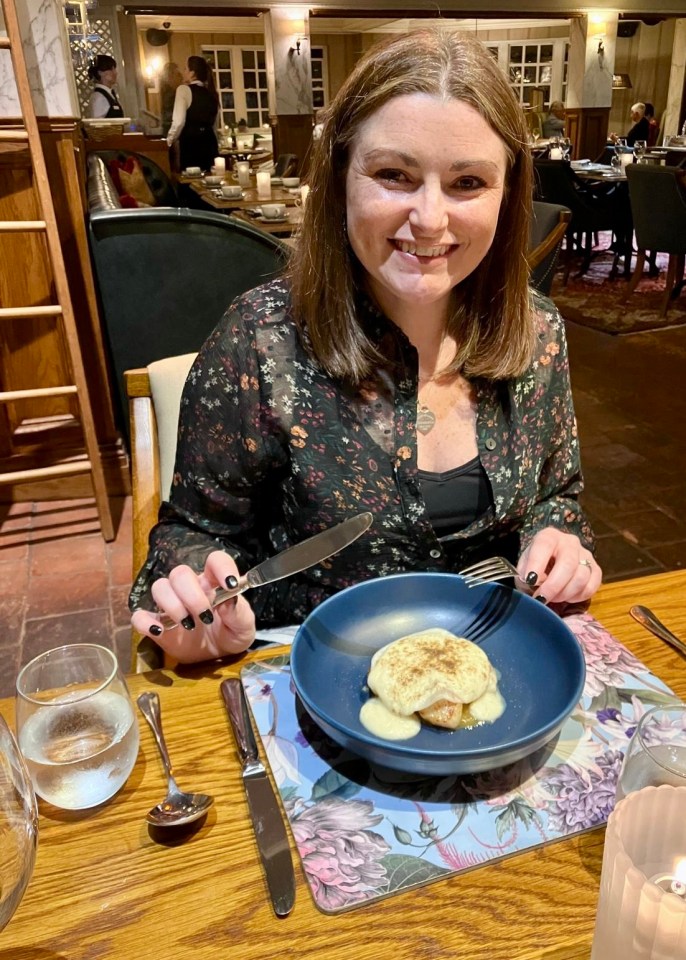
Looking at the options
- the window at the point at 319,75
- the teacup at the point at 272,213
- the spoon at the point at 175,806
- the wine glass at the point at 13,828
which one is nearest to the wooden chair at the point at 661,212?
the teacup at the point at 272,213

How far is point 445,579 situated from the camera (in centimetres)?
97

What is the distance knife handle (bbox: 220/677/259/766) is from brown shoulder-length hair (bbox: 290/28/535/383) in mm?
503

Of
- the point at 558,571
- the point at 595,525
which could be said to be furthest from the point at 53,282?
the point at 558,571

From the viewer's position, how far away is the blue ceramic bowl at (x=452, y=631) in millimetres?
683

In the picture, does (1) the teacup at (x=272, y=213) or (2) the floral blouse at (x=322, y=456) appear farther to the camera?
(1) the teacup at (x=272, y=213)

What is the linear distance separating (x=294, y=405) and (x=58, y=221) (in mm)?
2343

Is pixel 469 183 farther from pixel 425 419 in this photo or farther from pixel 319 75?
pixel 319 75

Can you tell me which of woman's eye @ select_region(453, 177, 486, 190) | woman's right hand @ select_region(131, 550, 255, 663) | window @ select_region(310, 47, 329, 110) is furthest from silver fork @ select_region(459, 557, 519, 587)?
window @ select_region(310, 47, 329, 110)

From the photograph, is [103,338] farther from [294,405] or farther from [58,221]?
[294,405]

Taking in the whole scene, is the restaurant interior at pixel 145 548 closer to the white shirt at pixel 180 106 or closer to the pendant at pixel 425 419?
the pendant at pixel 425 419

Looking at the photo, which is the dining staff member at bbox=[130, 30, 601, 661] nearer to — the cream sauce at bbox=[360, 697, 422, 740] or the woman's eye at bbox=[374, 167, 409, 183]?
the woman's eye at bbox=[374, 167, 409, 183]

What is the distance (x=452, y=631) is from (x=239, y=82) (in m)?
18.2

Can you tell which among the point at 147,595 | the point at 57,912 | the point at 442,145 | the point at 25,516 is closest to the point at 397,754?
the point at 57,912

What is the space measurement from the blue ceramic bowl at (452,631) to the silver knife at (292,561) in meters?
0.07
